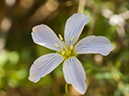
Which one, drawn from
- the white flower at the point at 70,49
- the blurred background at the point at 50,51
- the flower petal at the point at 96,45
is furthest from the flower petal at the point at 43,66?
the blurred background at the point at 50,51

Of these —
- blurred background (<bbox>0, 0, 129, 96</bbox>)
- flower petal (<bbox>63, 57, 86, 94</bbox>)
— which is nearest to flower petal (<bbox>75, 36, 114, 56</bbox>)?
flower petal (<bbox>63, 57, 86, 94</bbox>)

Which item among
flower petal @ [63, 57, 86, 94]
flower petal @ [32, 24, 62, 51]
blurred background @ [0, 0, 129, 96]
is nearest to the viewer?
flower petal @ [63, 57, 86, 94]

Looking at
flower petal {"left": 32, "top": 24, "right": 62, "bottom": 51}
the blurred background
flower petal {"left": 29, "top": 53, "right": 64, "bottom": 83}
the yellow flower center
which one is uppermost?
flower petal {"left": 32, "top": 24, "right": 62, "bottom": 51}

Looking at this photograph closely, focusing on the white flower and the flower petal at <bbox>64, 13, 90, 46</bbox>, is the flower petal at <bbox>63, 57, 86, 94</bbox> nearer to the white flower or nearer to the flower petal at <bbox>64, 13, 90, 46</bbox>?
the white flower

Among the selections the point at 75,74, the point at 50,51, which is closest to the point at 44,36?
the point at 75,74

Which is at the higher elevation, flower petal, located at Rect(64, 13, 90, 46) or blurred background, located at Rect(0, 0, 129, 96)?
flower petal, located at Rect(64, 13, 90, 46)

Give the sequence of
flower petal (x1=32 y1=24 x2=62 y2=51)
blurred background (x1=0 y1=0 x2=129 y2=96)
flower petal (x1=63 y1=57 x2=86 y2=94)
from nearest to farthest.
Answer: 1. flower petal (x1=63 y1=57 x2=86 y2=94)
2. flower petal (x1=32 y1=24 x2=62 y2=51)
3. blurred background (x1=0 y1=0 x2=129 y2=96)

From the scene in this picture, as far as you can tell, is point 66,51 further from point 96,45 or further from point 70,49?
point 96,45

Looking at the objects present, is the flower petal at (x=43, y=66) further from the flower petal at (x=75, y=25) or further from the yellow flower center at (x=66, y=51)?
the flower petal at (x=75, y=25)
